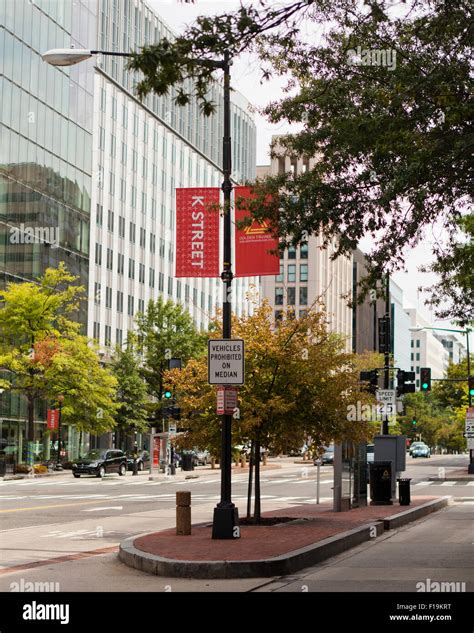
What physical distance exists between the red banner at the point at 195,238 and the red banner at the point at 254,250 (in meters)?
1.30

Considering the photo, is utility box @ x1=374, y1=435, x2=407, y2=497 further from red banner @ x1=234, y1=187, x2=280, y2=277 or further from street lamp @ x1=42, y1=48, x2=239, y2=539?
street lamp @ x1=42, y1=48, x2=239, y2=539

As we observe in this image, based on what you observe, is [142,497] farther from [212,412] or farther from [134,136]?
[134,136]

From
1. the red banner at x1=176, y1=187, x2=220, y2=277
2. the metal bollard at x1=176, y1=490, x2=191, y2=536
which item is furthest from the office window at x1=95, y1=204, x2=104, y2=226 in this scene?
the metal bollard at x1=176, y1=490, x2=191, y2=536

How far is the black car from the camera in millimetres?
52062

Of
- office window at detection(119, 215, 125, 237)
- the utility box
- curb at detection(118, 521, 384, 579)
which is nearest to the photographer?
curb at detection(118, 521, 384, 579)

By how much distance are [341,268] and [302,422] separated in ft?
413

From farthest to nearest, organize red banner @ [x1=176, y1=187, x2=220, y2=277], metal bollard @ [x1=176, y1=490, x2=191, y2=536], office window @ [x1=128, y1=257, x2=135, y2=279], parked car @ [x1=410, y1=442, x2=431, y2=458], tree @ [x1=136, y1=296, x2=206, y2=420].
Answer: parked car @ [x1=410, y1=442, x2=431, y2=458]
office window @ [x1=128, y1=257, x2=135, y2=279]
tree @ [x1=136, y1=296, x2=206, y2=420]
red banner @ [x1=176, y1=187, x2=220, y2=277]
metal bollard @ [x1=176, y1=490, x2=191, y2=536]

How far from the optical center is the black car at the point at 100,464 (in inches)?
2050

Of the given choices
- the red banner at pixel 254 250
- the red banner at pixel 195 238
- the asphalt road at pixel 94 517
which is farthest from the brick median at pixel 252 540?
the red banner at pixel 195 238

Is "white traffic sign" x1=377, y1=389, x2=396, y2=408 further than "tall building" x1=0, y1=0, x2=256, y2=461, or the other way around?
"tall building" x1=0, y1=0, x2=256, y2=461

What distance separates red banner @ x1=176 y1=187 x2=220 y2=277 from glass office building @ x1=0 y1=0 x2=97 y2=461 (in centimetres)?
3963

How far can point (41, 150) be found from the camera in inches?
2544
